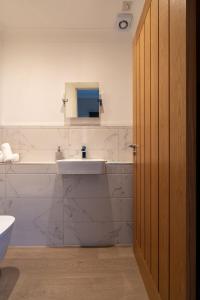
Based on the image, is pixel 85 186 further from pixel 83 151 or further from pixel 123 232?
pixel 123 232

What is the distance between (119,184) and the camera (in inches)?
91.7

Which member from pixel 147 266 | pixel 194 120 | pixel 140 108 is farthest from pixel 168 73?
pixel 147 266

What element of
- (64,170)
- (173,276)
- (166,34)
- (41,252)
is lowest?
(41,252)

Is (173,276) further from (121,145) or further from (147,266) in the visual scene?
(121,145)

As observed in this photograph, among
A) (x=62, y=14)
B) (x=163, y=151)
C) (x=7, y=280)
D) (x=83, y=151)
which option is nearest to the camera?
(x=163, y=151)

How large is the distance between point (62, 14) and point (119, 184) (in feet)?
5.89

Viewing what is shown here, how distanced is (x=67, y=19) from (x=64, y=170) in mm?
1561

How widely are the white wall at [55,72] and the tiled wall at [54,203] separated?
0.60 m

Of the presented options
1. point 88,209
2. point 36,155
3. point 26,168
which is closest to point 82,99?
point 36,155

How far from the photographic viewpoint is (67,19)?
2367 mm

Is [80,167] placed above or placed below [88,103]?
below

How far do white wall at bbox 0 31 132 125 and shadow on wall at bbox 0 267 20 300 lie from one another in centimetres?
144

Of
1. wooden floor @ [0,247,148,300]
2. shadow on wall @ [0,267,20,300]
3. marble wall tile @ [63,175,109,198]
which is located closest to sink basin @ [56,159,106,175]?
marble wall tile @ [63,175,109,198]

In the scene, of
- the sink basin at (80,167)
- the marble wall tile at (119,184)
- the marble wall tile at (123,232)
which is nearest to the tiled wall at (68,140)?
the marble wall tile at (119,184)
